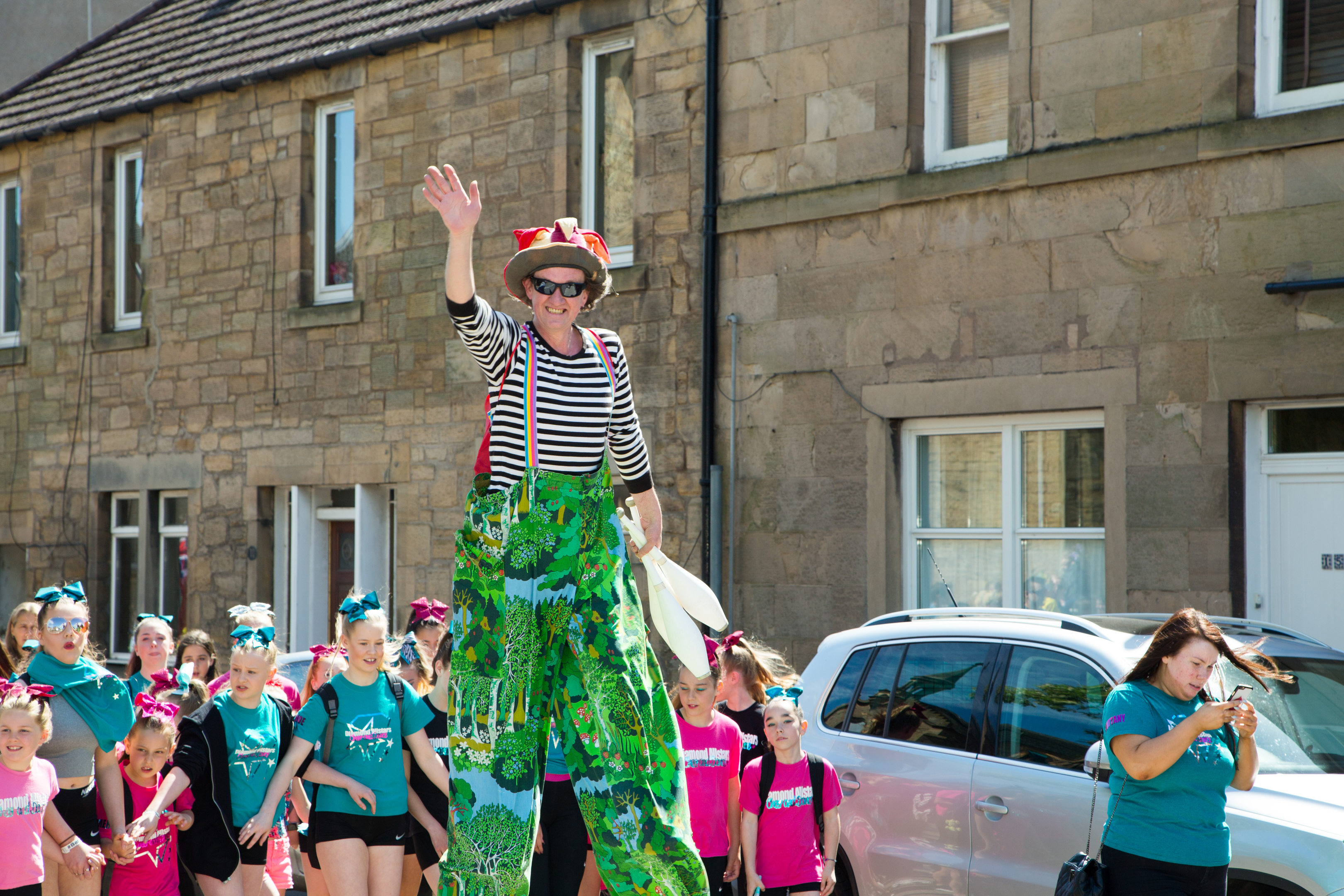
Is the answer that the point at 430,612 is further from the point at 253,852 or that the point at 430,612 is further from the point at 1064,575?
the point at 1064,575

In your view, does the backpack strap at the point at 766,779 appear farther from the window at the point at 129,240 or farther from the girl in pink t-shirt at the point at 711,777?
the window at the point at 129,240

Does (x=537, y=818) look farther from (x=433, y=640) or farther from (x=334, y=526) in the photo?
(x=334, y=526)

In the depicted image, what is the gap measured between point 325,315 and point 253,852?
8427 mm

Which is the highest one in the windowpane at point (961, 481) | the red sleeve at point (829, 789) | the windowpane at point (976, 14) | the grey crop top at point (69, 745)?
the windowpane at point (976, 14)

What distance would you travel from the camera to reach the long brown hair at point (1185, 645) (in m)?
4.44

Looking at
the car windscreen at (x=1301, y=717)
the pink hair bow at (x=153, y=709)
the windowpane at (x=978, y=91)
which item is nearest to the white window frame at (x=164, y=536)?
the windowpane at (x=978, y=91)

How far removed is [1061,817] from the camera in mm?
5258

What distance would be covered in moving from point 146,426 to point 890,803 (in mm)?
11223

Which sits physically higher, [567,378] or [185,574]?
[567,378]

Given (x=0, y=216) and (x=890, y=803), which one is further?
(x=0, y=216)

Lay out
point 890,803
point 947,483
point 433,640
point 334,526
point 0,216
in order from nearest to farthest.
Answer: point 890,803, point 433,640, point 947,483, point 334,526, point 0,216

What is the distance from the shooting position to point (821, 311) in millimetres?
10359

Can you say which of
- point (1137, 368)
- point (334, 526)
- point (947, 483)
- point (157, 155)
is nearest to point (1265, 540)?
point (1137, 368)

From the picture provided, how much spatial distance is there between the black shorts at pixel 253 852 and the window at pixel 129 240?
10967mm
